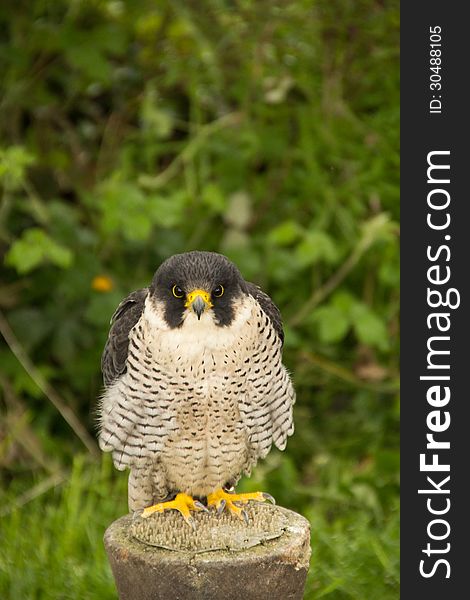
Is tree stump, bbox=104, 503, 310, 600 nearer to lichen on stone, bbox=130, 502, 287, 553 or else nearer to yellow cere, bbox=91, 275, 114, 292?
lichen on stone, bbox=130, 502, 287, 553

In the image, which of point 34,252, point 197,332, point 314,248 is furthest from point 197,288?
point 314,248

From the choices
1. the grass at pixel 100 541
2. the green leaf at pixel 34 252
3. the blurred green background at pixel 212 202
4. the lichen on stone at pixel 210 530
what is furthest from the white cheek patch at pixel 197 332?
the blurred green background at pixel 212 202

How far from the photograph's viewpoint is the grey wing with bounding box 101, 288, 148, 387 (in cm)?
306

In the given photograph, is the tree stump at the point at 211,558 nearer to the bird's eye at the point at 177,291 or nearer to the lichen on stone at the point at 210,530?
the lichen on stone at the point at 210,530

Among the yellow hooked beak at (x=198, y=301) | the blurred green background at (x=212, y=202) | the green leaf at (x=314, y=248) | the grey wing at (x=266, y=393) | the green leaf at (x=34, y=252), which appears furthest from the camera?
the blurred green background at (x=212, y=202)

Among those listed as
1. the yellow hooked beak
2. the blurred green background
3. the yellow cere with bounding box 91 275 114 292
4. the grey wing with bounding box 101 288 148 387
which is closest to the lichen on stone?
the grey wing with bounding box 101 288 148 387

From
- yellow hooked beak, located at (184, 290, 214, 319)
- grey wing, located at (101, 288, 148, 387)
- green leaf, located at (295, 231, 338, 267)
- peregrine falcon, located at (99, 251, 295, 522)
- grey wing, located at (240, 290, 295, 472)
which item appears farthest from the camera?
green leaf, located at (295, 231, 338, 267)

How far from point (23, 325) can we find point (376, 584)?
225 cm

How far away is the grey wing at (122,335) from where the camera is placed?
3.06 m

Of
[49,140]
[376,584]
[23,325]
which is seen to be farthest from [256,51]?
[376,584]

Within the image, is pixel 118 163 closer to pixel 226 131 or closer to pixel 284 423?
pixel 226 131

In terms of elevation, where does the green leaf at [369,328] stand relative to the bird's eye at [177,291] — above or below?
above

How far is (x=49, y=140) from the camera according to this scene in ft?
18.7

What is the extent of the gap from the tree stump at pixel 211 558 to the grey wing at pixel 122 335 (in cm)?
47
